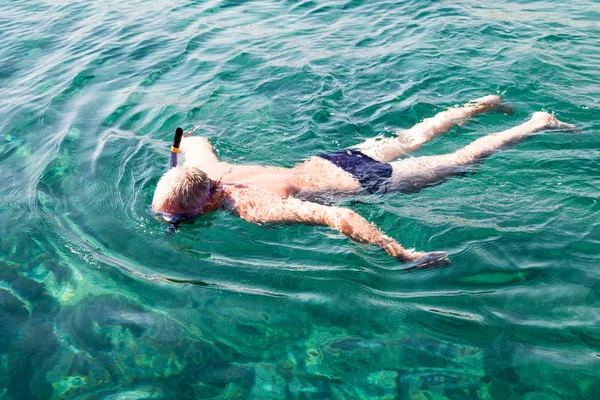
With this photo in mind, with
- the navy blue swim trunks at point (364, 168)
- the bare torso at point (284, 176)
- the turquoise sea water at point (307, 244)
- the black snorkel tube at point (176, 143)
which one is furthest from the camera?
the navy blue swim trunks at point (364, 168)

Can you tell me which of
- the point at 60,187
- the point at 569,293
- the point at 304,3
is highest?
the point at 304,3

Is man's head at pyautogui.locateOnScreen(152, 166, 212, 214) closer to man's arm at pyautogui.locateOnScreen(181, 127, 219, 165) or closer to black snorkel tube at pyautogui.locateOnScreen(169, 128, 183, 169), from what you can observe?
black snorkel tube at pyautogui.locateOnScreen(169, 128, 183, 169)

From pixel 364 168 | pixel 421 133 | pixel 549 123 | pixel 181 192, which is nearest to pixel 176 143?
pixel 181 192

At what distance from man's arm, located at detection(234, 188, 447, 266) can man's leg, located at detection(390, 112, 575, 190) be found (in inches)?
42.7

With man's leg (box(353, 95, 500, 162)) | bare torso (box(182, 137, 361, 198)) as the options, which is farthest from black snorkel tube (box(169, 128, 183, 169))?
man's leg (box(353, 95, 500, 162))

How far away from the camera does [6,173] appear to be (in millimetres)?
6277

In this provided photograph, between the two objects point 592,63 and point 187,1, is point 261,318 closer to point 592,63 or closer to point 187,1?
point 592,63

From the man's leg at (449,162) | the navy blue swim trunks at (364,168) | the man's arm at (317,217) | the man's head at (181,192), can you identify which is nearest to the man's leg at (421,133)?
the navy blue swim trunks at (364,168)

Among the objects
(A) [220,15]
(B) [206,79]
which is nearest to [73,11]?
(A) [220,15]

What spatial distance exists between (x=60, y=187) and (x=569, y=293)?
5084 mm

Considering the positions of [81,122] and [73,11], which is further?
[73,11]

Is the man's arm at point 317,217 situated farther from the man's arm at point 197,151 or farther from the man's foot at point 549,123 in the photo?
the man's foot at point 549,123

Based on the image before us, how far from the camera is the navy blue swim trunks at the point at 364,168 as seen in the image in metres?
5.15

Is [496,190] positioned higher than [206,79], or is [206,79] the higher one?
[206,79]
